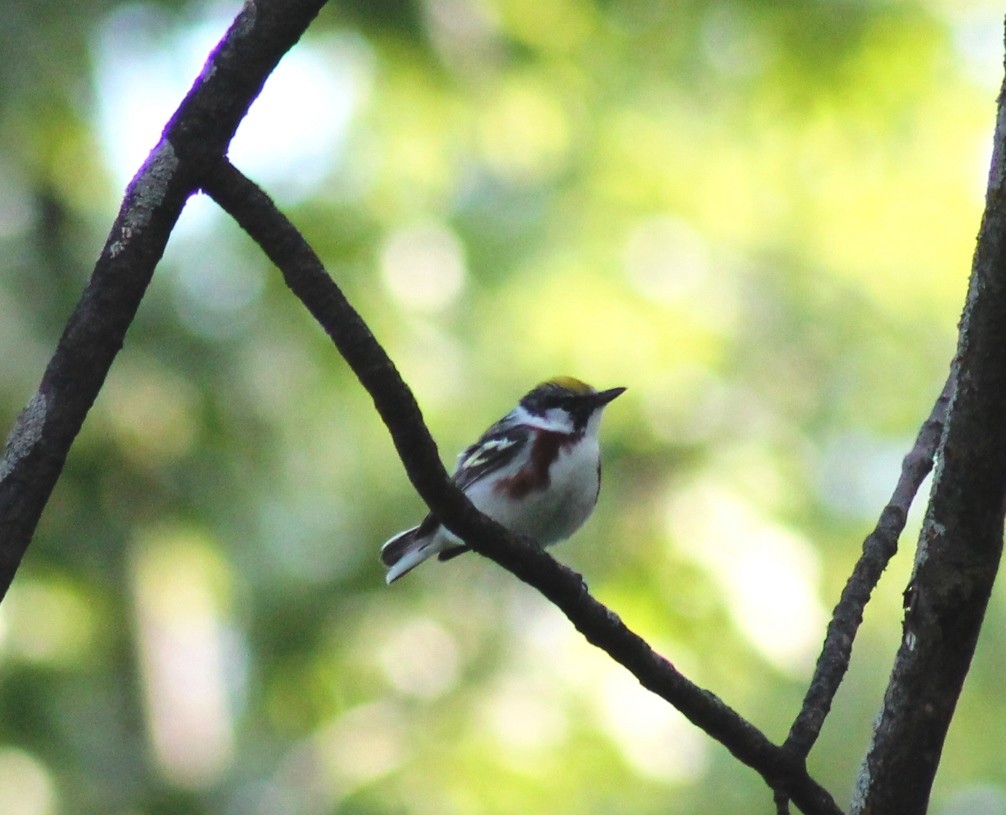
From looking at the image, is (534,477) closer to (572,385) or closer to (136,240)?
(572,385)

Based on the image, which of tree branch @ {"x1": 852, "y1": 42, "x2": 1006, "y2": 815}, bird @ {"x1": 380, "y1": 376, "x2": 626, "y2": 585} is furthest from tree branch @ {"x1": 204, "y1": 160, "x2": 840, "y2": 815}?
bird @ {"x1": 380, "y1": 376, "x2": 626, "y2": 585}

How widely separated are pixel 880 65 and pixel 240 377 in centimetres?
375

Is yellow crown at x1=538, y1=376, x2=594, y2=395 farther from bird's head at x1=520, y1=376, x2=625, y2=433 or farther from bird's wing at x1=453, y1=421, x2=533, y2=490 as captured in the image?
bird's wing at x1=453, y1=421, x2=533, y2=490

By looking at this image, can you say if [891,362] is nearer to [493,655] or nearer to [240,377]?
[493,655]

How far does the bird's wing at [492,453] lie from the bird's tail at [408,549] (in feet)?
0.71

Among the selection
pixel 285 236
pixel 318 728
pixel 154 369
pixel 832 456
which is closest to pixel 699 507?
pixel 832 456

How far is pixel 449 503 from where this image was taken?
2025 mm

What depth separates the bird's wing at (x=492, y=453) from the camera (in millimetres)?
4352

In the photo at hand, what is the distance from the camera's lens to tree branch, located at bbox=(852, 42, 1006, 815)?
5.82ft

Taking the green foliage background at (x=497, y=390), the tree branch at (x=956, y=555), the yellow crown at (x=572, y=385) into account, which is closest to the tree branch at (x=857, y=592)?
the tree branch at (x=956, y=555)

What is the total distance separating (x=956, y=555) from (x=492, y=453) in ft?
8.56

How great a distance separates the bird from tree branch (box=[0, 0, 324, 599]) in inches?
94.6

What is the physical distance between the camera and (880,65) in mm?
7117

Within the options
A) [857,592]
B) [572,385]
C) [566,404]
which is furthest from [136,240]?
[572,385]
